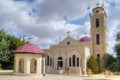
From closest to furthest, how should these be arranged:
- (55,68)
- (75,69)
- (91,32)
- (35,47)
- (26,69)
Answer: (26,69)
(35,47)
(75,69)
(55,68)
(91,32)

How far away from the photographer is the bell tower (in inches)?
1833

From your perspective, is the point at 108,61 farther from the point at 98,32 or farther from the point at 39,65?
the point at 98,32

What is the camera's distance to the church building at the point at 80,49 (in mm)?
42359

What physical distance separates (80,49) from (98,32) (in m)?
7.55

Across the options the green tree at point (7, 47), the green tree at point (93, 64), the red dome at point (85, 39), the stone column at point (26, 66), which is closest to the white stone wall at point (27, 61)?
the stone column at point (26, 66)

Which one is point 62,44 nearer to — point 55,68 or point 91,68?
point 55,68

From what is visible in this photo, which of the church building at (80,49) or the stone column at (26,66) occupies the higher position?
the church building at (80,49)

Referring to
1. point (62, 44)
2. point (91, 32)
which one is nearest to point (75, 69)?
point (62, 44)

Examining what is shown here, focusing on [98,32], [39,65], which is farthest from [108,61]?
[98,32]

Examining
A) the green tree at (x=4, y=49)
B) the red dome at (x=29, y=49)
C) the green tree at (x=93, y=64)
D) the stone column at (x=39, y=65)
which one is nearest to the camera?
the red dome at (x=29, y=49)

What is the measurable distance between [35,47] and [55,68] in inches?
511

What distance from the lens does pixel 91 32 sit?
48.3m

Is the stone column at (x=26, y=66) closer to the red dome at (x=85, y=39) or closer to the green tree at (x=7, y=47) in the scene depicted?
the green tree at (x=7, y=47)

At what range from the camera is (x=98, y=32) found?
1873 inches
